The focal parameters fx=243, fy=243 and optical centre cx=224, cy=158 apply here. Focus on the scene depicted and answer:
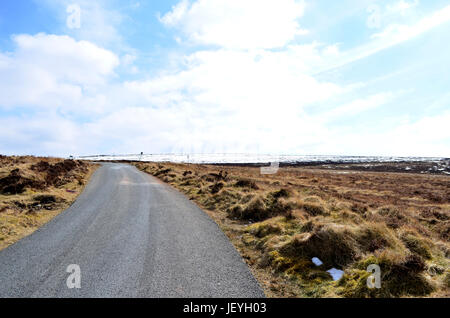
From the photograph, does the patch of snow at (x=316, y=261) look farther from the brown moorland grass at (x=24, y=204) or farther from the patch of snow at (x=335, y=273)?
the brown moorland grass at (x=24, y=204)

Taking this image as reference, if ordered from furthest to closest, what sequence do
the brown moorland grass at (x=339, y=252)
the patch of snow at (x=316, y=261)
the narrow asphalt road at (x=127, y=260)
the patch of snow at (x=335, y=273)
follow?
the patch of snow at (x=316, y=261), the patch of snow at (x=335, y=273), the brown moorland grass at (x=339, y=252), the narrow asphalt road at (x=127, y=260)

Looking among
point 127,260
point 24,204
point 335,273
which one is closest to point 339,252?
point 335,273

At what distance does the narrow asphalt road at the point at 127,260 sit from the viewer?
5473mm

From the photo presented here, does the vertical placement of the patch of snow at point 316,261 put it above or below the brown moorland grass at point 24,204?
below

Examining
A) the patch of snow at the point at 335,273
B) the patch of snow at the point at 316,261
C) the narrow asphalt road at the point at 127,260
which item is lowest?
the patch of snow at the point at 335,273

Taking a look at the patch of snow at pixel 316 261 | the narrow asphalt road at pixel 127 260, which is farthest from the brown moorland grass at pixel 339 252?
the narrow asphalt road at pixel 127 260

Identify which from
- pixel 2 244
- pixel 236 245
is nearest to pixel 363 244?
pixel 236 245

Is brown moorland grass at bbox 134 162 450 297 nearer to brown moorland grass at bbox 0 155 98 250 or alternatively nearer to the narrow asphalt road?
the narrow asphalt road

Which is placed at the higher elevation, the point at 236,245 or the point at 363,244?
the point at 363,244

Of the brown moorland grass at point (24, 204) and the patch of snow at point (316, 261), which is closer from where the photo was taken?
the patch of snow at point (316, 261)

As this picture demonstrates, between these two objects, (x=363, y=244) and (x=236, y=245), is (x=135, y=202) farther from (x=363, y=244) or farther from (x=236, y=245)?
(x=363, y=244)
